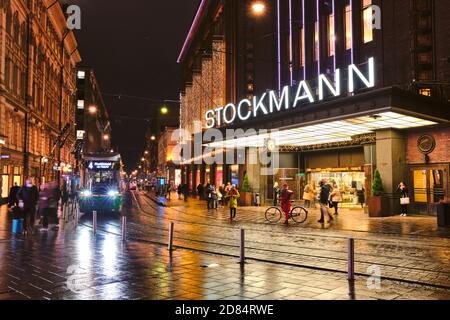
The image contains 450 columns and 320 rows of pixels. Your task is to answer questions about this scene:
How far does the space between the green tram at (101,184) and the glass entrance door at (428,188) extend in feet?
55.0

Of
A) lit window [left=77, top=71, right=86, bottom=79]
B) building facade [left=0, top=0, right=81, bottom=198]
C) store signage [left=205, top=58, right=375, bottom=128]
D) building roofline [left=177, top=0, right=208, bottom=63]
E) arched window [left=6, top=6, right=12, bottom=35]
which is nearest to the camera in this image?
store signage [left=205, top=58, right=375, bottom=128]

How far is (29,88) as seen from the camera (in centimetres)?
3888

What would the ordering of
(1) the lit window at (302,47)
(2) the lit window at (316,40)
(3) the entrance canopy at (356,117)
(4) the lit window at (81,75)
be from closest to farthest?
(3) the entrance canopy at (356,117)
(2) the lit window at (316,40)
(1) the lit window at (302,47)
(4) the lit window at (81,75)

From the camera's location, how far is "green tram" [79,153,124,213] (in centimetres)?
2562

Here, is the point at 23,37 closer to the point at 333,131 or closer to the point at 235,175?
the point at 235,175

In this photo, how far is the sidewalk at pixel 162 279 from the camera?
22.8ft

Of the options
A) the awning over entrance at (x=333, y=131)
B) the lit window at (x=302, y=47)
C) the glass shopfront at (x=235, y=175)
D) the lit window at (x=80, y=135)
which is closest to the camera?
the awning over entrance at (x=333, y=131)

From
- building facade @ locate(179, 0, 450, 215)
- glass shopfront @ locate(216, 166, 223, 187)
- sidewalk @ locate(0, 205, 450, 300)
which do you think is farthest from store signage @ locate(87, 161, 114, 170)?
A: sidewalk @ locate(0, 205, 450, 300)

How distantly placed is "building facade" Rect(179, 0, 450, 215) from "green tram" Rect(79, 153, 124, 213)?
826 centimetres

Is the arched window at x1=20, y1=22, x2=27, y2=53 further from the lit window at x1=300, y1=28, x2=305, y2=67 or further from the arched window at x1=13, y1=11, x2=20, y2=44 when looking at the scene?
the lit window at x1=300, y1=28, x2=305, y2=67

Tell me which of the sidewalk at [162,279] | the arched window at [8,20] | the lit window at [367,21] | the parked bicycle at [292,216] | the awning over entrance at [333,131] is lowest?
the sidewalk at [162,279]

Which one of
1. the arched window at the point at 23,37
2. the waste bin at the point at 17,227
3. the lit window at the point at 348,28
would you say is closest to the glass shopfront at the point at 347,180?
the lit window at the point at 348,28

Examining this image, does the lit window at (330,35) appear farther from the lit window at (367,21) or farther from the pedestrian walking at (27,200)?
the pedestrian walking at (27,200)
